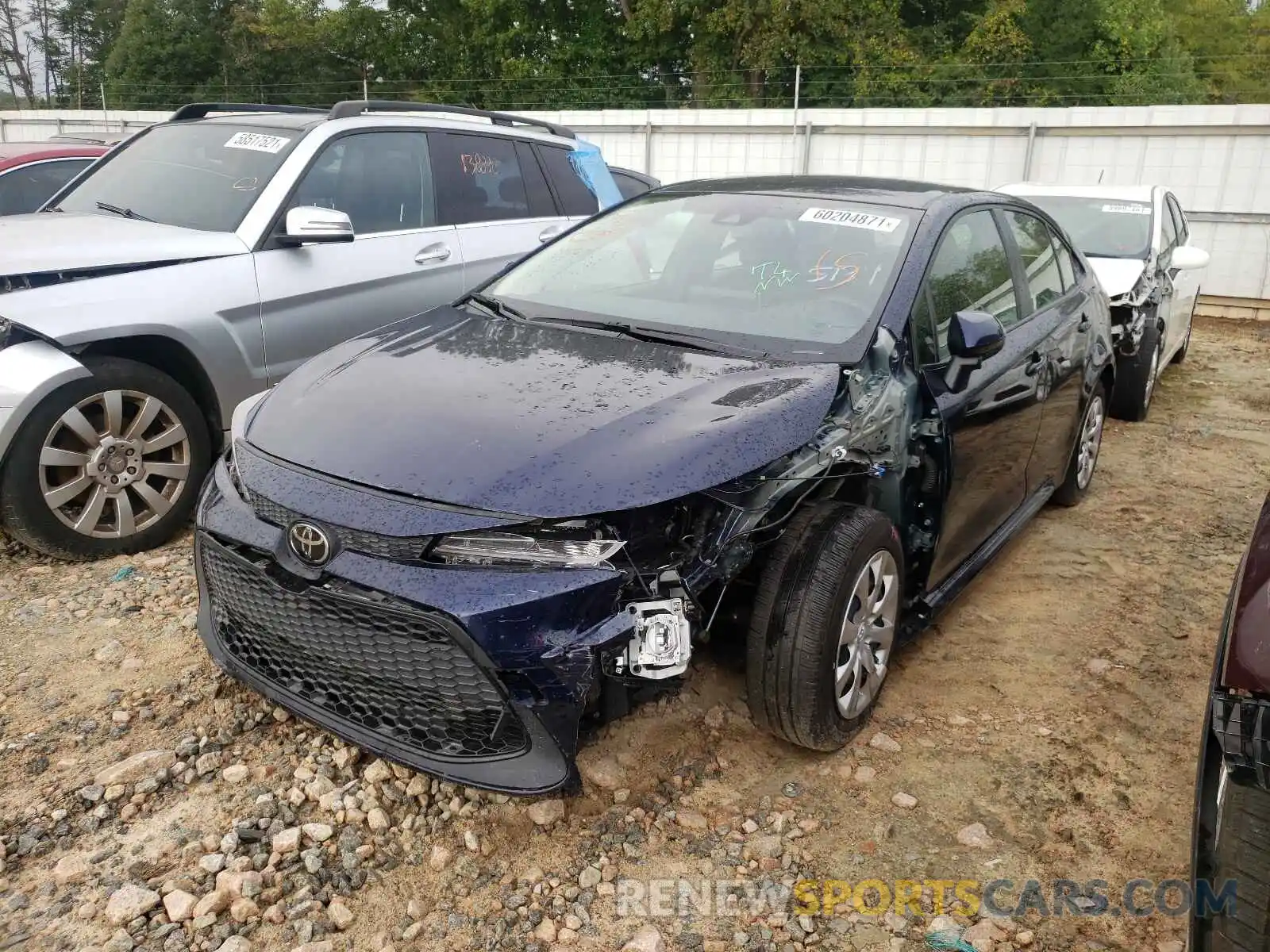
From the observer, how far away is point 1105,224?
7398 millimetres

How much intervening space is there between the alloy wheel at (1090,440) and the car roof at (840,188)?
1.60 m

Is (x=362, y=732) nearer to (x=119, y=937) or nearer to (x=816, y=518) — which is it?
(x=119, y=937)

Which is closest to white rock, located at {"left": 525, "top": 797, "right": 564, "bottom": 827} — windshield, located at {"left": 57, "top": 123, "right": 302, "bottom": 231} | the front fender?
the front fender

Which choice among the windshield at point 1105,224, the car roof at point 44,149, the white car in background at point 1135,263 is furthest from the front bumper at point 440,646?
the windshield at point 1105,224

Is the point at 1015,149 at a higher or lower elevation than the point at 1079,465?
higher

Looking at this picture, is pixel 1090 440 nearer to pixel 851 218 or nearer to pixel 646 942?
pixel 851 218

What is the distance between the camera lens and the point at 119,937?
84.4 inches

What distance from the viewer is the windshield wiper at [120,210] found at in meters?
4.53

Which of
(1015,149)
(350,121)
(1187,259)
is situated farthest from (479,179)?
(1015,149)

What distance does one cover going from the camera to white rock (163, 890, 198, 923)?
2207 millimetres

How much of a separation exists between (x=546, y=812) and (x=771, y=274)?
185cm

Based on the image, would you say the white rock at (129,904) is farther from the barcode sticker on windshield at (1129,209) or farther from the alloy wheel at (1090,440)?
the barcode sticker on windshield at (1129,209)

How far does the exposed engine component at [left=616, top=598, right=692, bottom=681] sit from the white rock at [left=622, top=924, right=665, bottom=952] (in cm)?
57

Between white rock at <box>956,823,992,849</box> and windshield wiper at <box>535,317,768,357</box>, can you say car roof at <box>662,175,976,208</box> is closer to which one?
windshield wiper at <box>535,317,768,357</box>
